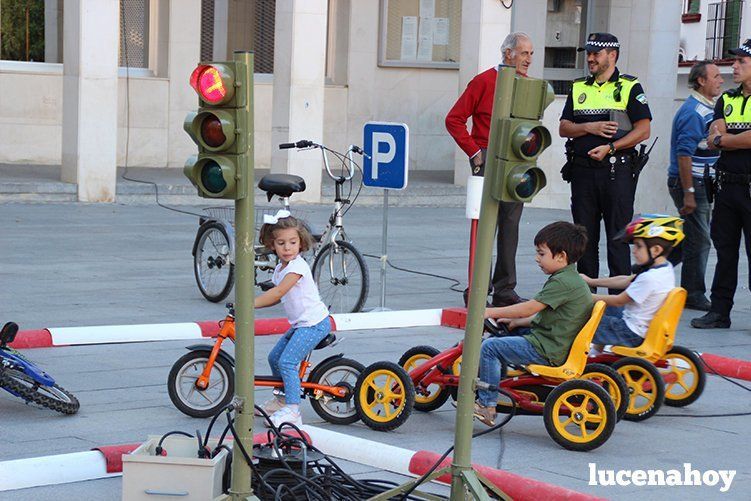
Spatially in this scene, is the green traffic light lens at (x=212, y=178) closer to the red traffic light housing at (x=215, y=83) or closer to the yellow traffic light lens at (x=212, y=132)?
the yellow traffic light lens at (x=212, y=132)

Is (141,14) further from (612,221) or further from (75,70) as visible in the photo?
(612,221)

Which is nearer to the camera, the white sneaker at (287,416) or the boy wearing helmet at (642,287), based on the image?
the white sneaker at (287,416)

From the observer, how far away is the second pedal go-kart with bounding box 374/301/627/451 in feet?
22.4

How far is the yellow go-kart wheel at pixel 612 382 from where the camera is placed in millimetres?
7043

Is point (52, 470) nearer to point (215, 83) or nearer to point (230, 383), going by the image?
point (230, 383)

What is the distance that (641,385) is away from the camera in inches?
295

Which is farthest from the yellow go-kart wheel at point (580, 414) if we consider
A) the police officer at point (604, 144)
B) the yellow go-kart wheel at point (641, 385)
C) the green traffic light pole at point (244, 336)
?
the police officer at point (604, 144)

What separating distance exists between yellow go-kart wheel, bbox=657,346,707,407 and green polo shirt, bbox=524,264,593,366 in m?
0.87

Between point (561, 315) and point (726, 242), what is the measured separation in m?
3.83

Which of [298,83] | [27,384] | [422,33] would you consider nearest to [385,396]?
[27,384]

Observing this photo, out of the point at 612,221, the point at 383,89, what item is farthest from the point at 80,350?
the point at 383,89

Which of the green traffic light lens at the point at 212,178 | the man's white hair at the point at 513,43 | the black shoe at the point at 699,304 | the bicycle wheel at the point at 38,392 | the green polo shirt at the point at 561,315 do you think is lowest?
the black shoe at the point at 699,304

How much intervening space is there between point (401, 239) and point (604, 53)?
5898 millimetres

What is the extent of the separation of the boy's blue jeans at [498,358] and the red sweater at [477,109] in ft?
11.8
